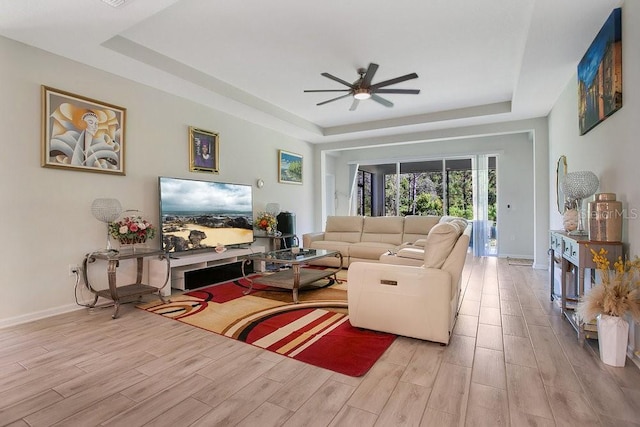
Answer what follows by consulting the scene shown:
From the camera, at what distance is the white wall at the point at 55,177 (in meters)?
2.90

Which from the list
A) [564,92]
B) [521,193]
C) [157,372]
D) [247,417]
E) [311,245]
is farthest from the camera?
[521,193]

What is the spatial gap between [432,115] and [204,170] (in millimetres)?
4033

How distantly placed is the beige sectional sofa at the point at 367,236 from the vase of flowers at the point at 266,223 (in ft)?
1.95

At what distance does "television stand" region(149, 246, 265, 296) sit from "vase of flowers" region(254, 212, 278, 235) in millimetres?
805

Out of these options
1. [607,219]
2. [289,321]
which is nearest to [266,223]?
[289,321]

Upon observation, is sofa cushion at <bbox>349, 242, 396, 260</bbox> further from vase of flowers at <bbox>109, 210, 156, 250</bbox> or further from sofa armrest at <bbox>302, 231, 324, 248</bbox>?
vase of flowers at <bbox>109, 210, 156, 250</bbox>

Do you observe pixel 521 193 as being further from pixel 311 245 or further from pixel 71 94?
pixel 71 94

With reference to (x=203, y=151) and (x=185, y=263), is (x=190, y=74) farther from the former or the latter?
(x=185, y=263)

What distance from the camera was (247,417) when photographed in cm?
160

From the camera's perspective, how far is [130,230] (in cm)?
349

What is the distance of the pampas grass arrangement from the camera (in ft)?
6.53

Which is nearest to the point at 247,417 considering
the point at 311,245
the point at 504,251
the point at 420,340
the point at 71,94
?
the point at 420,340

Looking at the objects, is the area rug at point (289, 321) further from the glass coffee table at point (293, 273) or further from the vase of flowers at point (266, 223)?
the vase of flowers at point (266, 223)

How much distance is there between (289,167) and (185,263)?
328cm
